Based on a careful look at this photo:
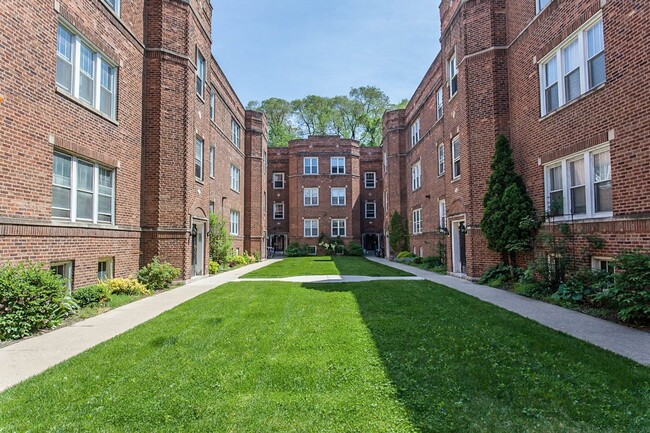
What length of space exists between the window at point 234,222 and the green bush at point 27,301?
1539cm

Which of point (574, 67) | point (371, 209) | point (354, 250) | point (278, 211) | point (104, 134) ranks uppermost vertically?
point (574, 67)

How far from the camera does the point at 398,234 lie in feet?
87.4

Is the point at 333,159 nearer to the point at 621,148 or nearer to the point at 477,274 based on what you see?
the point at 477,274

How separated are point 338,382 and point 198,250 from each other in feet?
40.4

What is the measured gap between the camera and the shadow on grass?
10.4 feet

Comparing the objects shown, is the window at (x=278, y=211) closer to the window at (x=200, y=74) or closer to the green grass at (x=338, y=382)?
the window at (x=200, y=74)

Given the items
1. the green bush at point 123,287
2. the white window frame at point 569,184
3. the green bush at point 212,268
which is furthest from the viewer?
the green bush at point 212,268

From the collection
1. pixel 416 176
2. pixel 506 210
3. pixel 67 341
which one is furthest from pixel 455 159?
pixel 67 341

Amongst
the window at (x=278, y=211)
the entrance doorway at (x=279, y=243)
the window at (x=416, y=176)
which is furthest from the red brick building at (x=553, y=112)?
the entrance doorway at (x=279, y=243)

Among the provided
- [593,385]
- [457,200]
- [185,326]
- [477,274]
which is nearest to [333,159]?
[457,200]

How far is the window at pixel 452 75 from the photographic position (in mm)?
14789

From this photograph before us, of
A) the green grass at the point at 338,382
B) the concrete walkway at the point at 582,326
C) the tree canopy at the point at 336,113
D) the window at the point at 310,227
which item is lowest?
the concrete walkway at the point at 582,326

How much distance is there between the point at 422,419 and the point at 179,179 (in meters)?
11.5

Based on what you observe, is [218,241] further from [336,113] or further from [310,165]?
[336,113]
